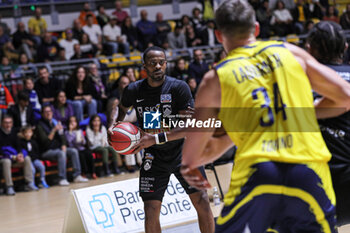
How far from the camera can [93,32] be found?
1438 centimetres

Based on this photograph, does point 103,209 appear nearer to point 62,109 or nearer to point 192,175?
point 192,175

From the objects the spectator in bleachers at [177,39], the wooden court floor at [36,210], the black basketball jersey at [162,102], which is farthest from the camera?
the spectator in bleachers at [177,39]

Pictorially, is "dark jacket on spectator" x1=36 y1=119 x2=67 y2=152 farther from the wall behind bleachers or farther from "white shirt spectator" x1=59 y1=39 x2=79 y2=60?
the wall behind bleachers

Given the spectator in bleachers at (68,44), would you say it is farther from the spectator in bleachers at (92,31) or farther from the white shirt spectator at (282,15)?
the white shirt spectator at (282,15)

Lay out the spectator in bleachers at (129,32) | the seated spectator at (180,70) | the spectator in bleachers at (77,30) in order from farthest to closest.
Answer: the spectator in bleachers at (129,32), the spectator in bleachers at (77,30), the seated spectator at (180,70)

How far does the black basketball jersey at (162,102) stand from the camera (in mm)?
4703

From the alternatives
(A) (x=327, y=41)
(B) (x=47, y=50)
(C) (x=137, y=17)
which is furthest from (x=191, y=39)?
(A) (x=327, y=41)

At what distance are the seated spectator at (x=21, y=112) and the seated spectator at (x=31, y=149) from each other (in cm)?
36

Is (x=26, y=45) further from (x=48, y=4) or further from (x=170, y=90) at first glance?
(x=170, y=90)

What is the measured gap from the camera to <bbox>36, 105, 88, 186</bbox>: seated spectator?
10414 millimetres

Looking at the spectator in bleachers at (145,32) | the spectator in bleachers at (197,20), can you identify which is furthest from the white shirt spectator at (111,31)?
the spectator in bleachers at (197,20)

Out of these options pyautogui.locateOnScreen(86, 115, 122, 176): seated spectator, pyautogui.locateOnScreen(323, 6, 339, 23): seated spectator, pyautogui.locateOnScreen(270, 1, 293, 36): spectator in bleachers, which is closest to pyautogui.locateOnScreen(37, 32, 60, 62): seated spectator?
pyautogui.locateOnScreen(86, 115, 122, 176): seated spectator

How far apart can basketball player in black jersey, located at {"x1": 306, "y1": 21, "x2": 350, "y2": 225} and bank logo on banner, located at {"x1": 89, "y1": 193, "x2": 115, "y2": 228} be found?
3.08 metres

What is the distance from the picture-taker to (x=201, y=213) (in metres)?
4.59
